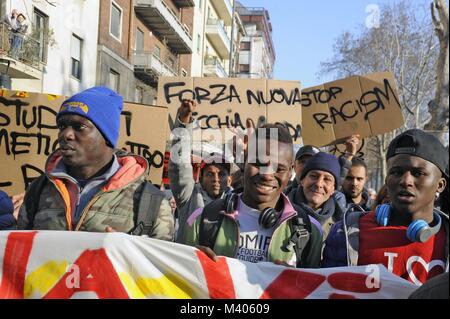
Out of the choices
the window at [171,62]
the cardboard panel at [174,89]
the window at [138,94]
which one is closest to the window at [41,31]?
the window at [138,94]

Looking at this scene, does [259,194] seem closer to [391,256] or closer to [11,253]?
[391,256]

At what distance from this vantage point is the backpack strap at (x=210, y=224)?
2734 mm

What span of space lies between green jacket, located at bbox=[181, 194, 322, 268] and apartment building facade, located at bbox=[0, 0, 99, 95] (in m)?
12.4

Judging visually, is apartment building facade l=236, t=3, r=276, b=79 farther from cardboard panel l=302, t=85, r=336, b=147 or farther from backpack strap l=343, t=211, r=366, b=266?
backpack strap l=343, t=211, r=366, b=266

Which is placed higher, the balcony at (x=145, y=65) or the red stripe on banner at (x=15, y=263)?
the balcony at (x=145, y=65)

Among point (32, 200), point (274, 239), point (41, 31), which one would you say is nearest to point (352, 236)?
point (274, 239)

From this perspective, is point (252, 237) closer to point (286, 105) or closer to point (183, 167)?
point (183, 167)

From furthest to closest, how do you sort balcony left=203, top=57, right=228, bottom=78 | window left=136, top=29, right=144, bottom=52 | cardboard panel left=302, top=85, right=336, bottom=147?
balcony left=203, top=57, right=228, bottom=78, window left=136, top=29, right=144, bottom=52, cardboard panel left=302, top=85, right=336, bottom=147

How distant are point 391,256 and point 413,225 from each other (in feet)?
0.53

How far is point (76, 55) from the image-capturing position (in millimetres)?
18703

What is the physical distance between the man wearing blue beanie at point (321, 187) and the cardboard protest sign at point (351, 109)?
2.17 metres

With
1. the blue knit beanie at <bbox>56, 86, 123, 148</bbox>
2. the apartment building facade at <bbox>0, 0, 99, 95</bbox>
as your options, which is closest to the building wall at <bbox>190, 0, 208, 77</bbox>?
the apartment building facade at <bbox>0, 0, 99, 95</bbox>

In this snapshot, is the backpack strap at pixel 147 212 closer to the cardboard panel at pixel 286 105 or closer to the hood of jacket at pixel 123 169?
the hood of jacket at pixel 123 169

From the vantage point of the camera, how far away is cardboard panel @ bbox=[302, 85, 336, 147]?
6.35 m
